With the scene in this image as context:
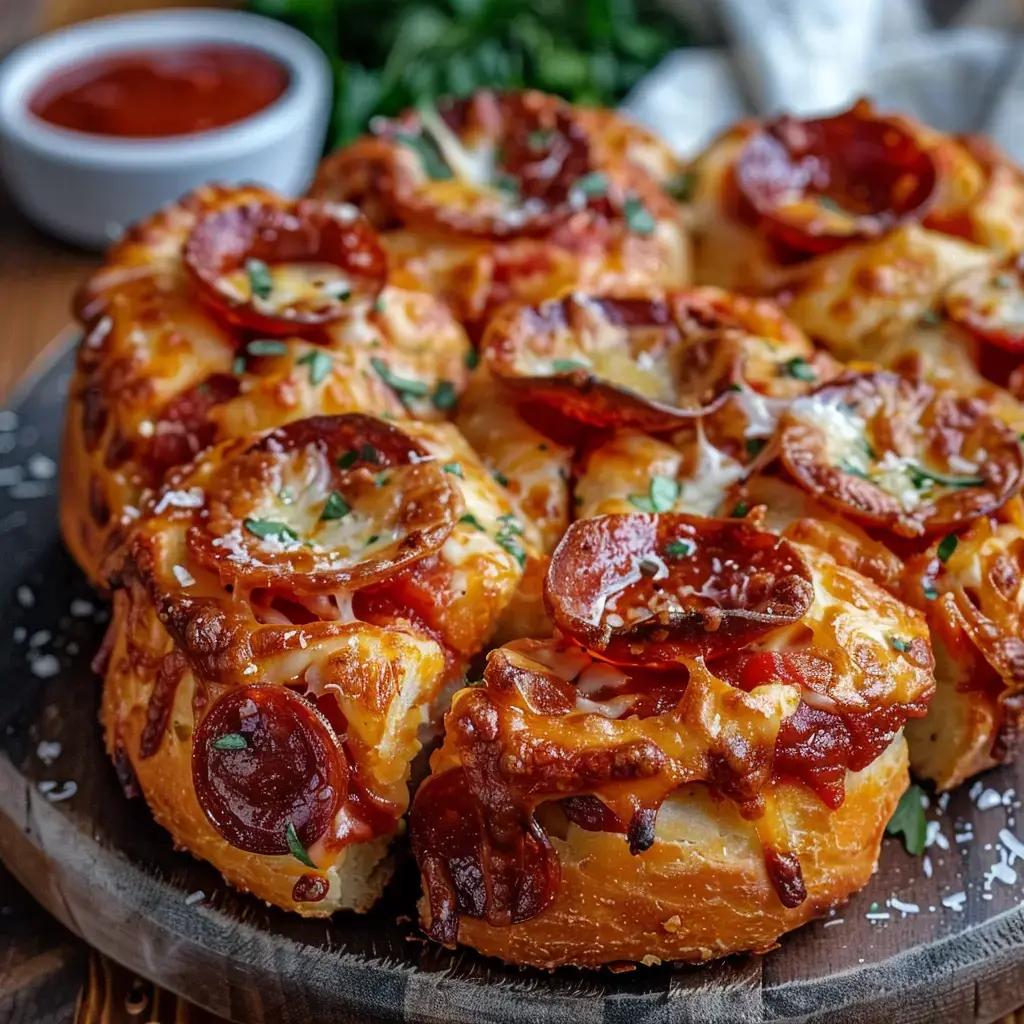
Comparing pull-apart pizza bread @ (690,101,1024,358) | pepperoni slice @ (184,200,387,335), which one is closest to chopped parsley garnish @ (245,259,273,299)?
pepperoni slice @ (184,200,387,335)

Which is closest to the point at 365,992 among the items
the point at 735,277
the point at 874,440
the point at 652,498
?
the point at 652,498

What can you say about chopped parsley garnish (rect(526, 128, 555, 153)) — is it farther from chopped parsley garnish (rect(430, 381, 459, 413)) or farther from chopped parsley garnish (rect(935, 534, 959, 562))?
chopped parsley garnish (rect(935, 534, 959, 562))

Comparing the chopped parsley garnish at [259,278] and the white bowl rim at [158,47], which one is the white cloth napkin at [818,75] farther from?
the chopped parsley garnish at [259,278]

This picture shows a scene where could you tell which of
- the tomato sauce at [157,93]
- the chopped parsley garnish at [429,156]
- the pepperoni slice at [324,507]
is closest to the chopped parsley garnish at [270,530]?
the pepperoni slice at [324,507]

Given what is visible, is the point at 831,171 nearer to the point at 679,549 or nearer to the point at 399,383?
the point at 399,383

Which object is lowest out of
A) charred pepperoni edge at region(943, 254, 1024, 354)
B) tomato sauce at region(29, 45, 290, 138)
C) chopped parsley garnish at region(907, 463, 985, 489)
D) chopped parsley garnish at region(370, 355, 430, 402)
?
tomato sauce at region(29, 45, 290, 138)
